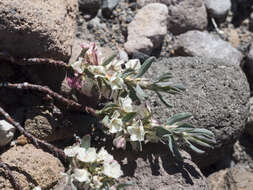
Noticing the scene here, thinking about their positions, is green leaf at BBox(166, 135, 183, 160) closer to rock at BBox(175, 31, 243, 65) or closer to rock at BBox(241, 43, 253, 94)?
rock at BBox(175, 31, 243, 65)

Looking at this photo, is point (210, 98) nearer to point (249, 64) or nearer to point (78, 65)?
point (249, 64)

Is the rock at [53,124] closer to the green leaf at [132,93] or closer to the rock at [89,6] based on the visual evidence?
the green leaf at [132,93]

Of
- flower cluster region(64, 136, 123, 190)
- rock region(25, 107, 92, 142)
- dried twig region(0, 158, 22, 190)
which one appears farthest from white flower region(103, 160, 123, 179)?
rock region(25, 107, 92, 142)

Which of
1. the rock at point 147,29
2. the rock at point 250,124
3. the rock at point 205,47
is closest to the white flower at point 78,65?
Result: the rock at point 147,29

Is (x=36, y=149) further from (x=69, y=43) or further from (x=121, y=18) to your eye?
(x=121, y=18)

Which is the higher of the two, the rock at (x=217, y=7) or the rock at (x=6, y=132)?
the rock at (x=217, y=7)
